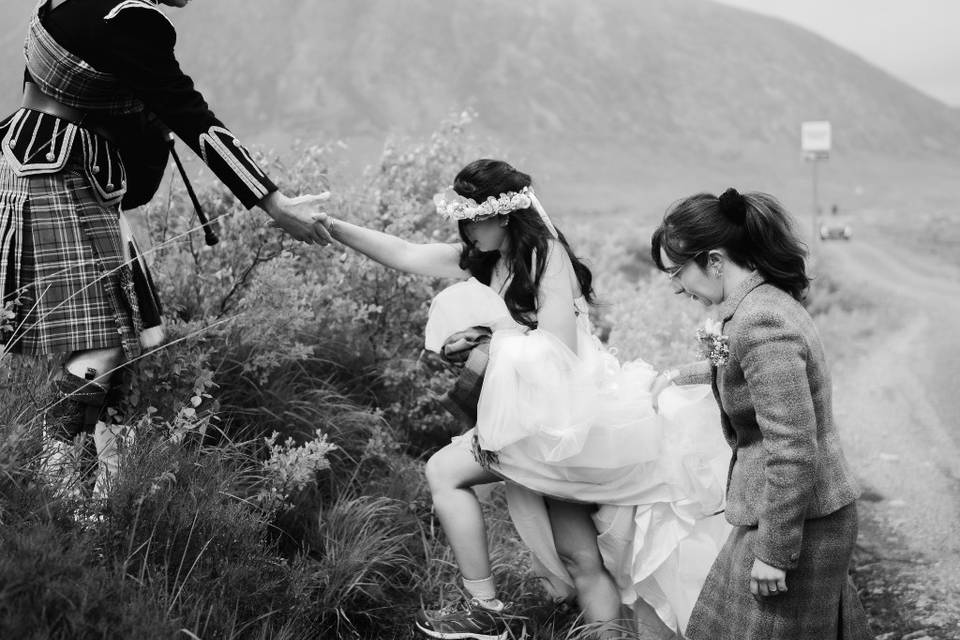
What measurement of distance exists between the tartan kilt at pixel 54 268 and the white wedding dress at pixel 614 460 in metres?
1.24

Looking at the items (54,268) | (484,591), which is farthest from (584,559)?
(54,268)

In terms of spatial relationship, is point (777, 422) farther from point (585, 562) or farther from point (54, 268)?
point (54, 268)

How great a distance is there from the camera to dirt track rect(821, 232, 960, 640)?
3984mm

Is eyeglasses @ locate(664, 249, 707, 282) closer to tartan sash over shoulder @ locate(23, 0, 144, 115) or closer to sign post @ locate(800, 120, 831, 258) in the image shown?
tartan sash over shoulder @ locate(23, 0, 144, 115)

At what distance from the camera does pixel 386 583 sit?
3324mm

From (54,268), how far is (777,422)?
2190mm

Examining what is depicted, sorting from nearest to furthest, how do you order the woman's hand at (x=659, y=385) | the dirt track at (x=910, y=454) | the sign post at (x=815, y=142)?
1. the woman's hand at (x=659, y=385)
2. the dirt track at (x=910, y=454)
3. the sign post at (x=815, y=142)

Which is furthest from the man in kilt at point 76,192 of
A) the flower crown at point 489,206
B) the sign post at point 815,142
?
the sign post at point 815,142

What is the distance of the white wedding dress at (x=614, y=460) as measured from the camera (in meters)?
3.00

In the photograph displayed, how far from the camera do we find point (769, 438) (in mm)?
2461

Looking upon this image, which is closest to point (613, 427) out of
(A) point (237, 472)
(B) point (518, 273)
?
(B) point (518, 273)

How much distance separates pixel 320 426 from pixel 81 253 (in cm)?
140

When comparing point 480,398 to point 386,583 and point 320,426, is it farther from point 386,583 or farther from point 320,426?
point 320,426

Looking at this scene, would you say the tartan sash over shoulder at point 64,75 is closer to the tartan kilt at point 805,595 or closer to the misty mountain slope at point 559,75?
the tartan kilt at point 805,595
